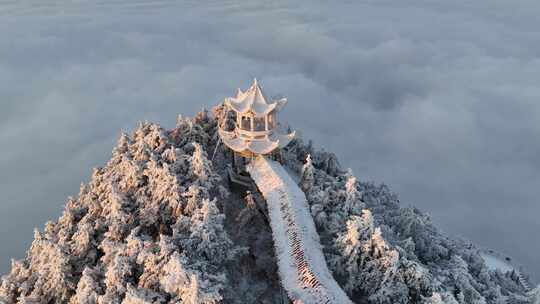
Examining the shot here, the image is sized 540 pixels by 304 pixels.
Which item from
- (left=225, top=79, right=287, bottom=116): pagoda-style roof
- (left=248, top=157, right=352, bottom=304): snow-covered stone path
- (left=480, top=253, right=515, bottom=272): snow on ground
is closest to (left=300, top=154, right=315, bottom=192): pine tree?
(left=248, top=157, right=352, bottom=304): snow-covered stone path

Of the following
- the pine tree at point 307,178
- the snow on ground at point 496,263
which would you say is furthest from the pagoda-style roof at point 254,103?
the snow on ground at point 496,263

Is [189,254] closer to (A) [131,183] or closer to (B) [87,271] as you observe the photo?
(B) [87,271]

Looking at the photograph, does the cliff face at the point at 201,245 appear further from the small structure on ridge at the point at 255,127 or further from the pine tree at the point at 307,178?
the small structure on ridge at the point at 255,127

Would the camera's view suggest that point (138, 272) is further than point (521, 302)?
No

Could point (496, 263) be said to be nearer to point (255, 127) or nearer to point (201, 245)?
point (255, 127)

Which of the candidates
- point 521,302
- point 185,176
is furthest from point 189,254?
point 521,302

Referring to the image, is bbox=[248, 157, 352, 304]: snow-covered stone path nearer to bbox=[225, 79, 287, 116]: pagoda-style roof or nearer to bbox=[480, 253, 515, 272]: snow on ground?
bbox=[225, 79, 287, 116]: pagoda-style roof

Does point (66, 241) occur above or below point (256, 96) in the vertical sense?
below
